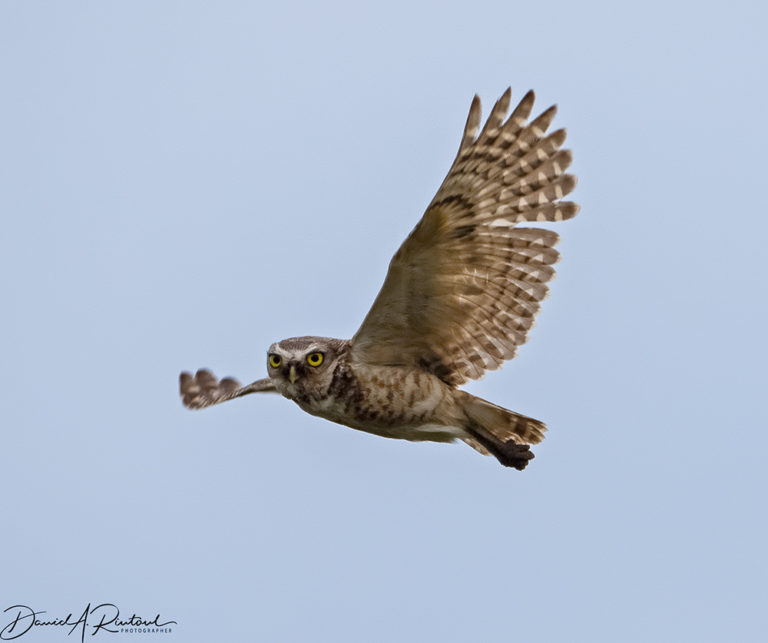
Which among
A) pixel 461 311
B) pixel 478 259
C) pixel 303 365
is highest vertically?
pixel 478 259

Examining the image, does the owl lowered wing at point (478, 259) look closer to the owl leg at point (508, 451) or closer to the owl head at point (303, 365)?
the owl head at point (303, 365)

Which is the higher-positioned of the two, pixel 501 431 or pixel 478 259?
pixel 478 259

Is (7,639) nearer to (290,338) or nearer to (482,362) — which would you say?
(290,338)

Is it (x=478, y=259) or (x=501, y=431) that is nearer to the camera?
(x=478, y=259)

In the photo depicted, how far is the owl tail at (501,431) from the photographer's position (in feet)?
28.0

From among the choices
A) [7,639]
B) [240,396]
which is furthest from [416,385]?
[7,639]

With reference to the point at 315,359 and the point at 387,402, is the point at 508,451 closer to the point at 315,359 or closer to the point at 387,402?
the point at 387,402

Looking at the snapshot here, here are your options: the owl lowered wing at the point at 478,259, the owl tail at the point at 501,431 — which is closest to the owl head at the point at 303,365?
the owl lowered wing at the point at 478,259

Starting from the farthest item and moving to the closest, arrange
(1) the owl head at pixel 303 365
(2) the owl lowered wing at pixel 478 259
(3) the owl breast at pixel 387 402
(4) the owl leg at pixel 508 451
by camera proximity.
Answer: (4) the owl leg at pixel 508 451, (3) the owl breast at pixel 387 402, (1) the owl head at pixel 303 365, (2) the owl lowered wing at pixel 478 259

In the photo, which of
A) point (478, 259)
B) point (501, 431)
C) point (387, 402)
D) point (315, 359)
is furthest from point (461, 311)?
point (315, 359)

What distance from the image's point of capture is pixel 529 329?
8555 millimetres

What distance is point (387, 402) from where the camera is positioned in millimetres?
8242

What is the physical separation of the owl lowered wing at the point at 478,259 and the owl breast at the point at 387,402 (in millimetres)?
155

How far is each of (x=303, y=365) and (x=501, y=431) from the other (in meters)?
1.49
